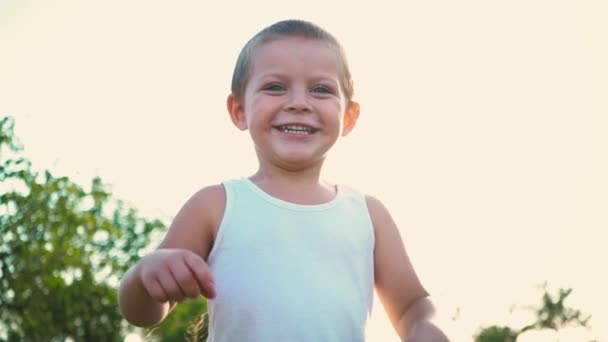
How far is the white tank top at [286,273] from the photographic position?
9.32 ft

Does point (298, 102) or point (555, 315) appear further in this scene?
point (555, 315)

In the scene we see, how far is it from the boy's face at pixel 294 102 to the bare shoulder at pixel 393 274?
35 cm

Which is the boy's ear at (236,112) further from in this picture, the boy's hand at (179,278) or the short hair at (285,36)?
the boy's hand at (179,278)

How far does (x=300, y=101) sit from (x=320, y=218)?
411 millimetres

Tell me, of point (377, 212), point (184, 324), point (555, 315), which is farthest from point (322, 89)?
point (555, 315)

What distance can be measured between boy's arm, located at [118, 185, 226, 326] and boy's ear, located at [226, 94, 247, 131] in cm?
33

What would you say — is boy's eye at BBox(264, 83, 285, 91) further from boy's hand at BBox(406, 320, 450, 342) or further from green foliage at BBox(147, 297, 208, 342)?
green foliage at BBox(147, 297, 208, 342)

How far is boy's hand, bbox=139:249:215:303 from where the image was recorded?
2.33 metres

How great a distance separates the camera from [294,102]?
3.05 metres

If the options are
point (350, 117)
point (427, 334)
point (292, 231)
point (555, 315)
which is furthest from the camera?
point (555, 315)

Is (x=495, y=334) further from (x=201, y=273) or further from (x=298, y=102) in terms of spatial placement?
(x=201, y=273)

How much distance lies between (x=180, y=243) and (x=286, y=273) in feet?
1.19

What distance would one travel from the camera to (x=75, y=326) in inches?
1056

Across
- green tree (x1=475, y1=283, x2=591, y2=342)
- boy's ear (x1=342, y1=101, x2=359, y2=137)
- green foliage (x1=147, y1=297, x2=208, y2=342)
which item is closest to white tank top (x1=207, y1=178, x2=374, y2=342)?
boy's ear (x1=342, y1=101, x2=359, y2=137)
